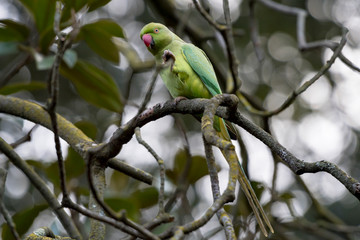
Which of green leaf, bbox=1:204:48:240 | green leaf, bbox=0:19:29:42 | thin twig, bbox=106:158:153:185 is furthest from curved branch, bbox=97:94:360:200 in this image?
green leaf, bbox=0:19:29:42

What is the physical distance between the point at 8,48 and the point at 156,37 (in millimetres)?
971

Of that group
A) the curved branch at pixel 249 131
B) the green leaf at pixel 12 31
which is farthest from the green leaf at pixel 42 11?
the curved branch at pixel 249 131

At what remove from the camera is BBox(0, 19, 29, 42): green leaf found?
2844 millimetres

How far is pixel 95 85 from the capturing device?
2996mm

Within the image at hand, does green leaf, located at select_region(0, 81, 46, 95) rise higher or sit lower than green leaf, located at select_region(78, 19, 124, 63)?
lower

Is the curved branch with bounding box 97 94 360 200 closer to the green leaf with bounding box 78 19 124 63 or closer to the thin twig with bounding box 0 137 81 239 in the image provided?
the thin twig with bounding box 0 137 81 239

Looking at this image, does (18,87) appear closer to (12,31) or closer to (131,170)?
(12,31)

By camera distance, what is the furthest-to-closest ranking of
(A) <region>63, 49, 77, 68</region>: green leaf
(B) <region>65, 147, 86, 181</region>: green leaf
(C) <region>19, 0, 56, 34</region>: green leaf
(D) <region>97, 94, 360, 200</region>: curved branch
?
(B) <region>65, 147, 86, 181</region>: green leaf, (C) <region>19, 0, 56, 34</region>: green leaf, (A) <region>63, 49, 77, 68</region>: green leaf, (D) <region>97, 94, 360, 200</region>: curved branch

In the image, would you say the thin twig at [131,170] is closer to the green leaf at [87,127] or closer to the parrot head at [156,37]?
the green leaf at [87,127]

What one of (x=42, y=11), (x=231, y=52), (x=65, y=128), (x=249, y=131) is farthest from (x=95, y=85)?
(x=249, y=131)

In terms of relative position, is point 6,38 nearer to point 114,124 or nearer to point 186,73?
point 114,124

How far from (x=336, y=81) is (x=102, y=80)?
12.9 feet

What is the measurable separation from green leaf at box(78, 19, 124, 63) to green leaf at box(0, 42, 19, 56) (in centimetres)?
44

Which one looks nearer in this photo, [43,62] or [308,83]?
[308,83]
